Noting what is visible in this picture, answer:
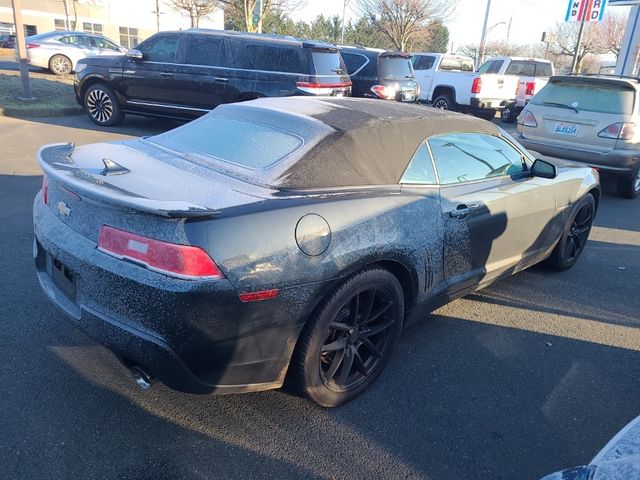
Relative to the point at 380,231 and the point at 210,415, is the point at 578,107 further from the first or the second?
the point at 210,415

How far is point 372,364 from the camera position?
296 centimetres

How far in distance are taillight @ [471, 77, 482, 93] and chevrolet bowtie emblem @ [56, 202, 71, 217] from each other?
47.1ft

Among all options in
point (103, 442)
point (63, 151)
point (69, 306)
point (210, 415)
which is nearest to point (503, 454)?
point (210, 415)

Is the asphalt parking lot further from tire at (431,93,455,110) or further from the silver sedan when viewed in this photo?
the silver sedan

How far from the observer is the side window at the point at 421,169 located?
312cm

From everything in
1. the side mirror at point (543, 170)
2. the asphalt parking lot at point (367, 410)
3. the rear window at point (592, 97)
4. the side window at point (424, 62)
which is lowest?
the asphalt parking lot at point (367, 410)

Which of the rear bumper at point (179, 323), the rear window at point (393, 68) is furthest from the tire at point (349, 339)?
the rear window at point (393, 68)

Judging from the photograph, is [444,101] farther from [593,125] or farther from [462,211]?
[462,211]

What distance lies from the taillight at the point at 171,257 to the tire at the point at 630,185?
24.3ft

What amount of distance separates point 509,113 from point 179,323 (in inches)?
A: 667

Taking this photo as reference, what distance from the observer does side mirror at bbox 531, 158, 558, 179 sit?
154 inches

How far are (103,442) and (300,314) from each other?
109cm

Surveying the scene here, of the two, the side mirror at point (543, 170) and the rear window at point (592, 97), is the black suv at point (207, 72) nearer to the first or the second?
the rear window at point (592, 97)

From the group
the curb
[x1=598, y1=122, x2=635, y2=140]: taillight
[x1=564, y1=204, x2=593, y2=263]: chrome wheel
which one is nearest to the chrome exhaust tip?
[x1=564, y1=204, x2=593, y2=263]: chrome wheel
